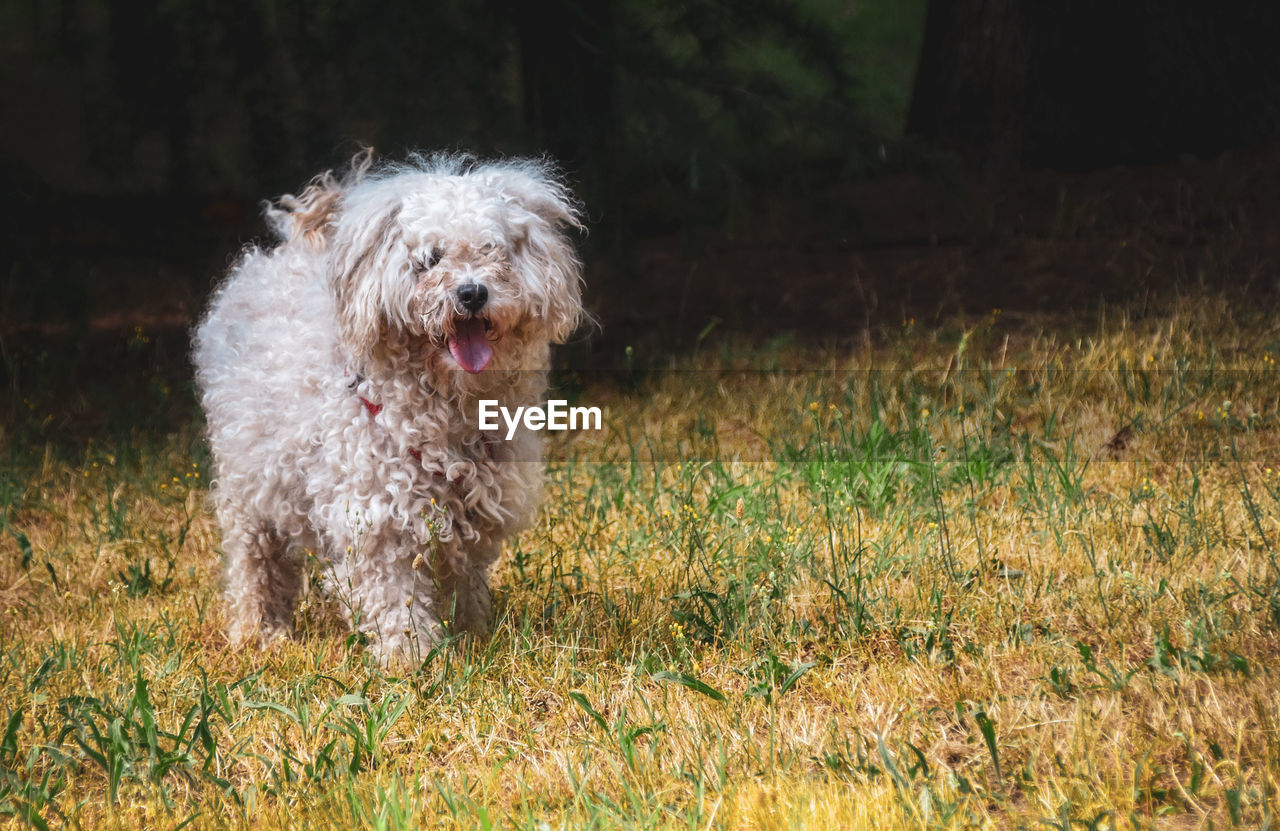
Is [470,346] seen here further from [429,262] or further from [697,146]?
[697,146]

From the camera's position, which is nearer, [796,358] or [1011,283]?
[796,358]

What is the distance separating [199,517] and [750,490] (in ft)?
7.11

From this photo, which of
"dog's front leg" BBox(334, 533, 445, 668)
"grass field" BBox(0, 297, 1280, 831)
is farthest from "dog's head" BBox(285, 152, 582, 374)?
"grass field" BBox(0, 297, 1280, 831)

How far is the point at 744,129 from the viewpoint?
5.54 m

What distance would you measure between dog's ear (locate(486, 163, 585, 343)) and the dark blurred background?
0.90 metres

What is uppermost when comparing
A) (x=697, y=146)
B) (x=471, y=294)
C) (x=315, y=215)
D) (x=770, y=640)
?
(x=697, y=146)

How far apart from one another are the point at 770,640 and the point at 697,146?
2588 millimetres

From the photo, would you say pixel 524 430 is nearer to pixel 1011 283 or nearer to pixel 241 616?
pixel 241 616

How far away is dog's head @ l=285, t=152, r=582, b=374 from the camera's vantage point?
3307mm

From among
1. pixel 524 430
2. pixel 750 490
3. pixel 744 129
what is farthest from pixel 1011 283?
pixel 524 430

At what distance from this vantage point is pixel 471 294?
3262 millimetres

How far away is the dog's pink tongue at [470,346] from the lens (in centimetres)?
335

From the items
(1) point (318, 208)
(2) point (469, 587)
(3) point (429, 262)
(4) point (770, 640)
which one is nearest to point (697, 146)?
(1) point (318, 208)

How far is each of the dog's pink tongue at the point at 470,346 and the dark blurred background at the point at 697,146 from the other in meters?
1.13
